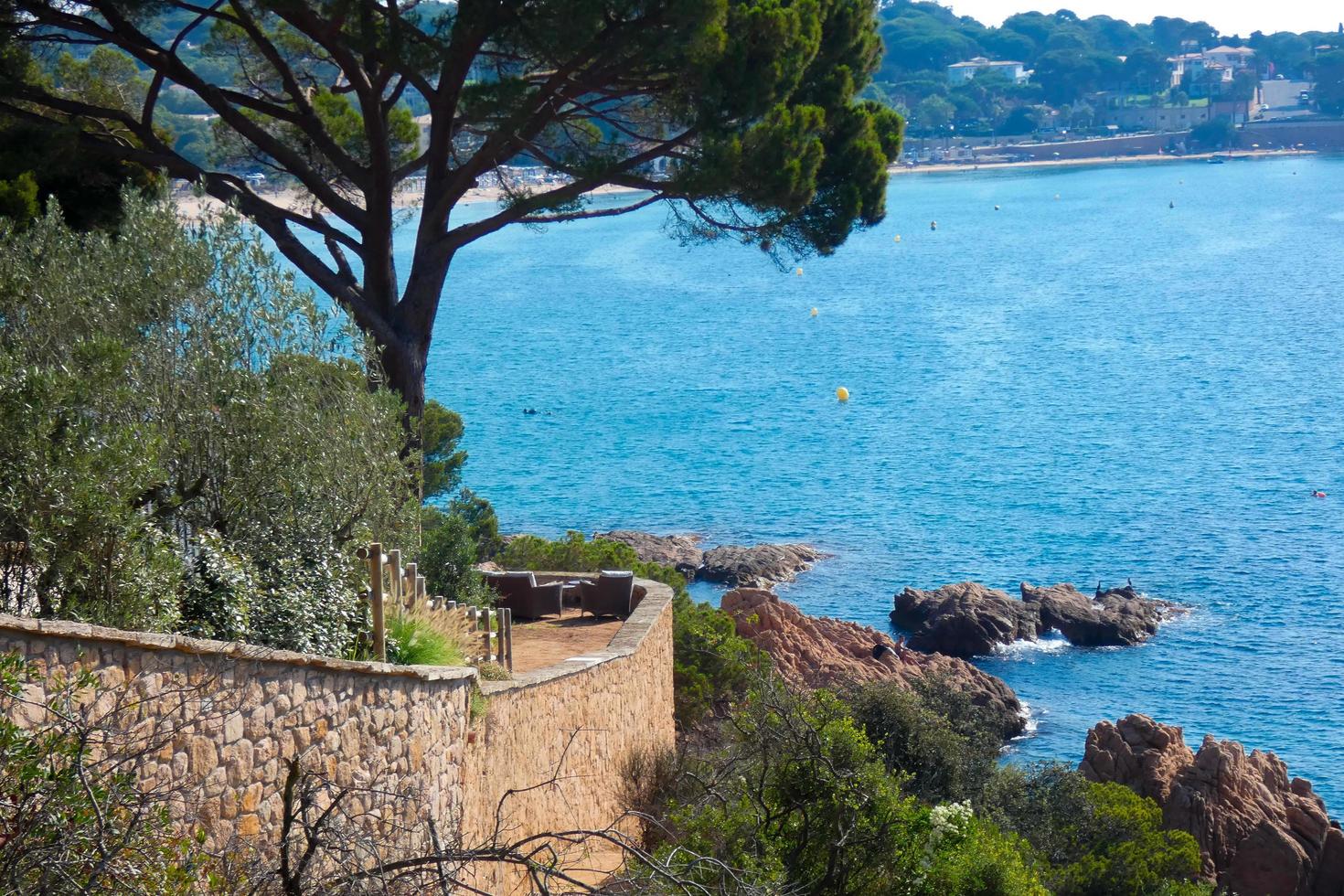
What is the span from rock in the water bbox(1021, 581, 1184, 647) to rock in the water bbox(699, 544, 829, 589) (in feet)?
17.8

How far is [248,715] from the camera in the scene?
607 centimetres

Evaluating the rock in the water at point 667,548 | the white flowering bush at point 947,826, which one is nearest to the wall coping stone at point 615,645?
the white flowering bush at point 947,826

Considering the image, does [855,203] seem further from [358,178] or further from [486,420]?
[486,420]

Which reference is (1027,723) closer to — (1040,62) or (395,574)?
(395,574)

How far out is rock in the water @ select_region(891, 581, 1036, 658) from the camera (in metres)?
28.4

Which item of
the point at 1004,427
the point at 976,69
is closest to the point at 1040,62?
the point at 976,69

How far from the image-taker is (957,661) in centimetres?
2605

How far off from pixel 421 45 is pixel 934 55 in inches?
6483

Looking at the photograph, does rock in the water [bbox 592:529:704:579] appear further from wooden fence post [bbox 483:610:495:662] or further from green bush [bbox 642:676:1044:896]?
wooden fence post [bbox 483:610:495:662]

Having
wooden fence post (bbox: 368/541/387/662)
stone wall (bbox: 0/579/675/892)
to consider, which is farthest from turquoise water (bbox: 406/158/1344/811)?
wooden fence post (bbox: 368/541/387/662)

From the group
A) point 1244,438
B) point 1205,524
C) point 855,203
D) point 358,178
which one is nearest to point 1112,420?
point 1244,438

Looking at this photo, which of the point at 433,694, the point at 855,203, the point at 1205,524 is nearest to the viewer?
the point at 433,694

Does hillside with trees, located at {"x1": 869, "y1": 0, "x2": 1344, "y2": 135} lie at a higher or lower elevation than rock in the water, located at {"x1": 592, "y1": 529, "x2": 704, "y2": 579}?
higher

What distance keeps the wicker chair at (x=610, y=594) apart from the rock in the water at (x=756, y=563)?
717 inches
